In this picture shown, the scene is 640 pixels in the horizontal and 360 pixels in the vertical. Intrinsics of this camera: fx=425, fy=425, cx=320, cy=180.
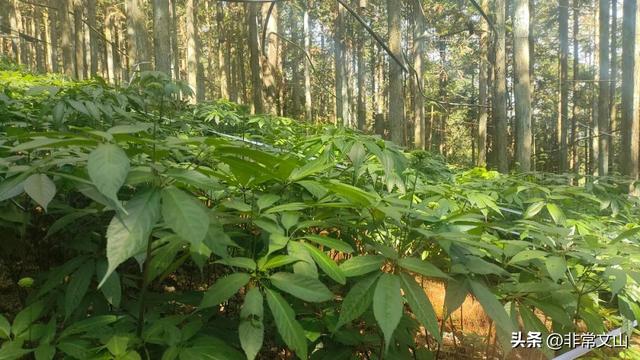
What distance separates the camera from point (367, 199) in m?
1.31

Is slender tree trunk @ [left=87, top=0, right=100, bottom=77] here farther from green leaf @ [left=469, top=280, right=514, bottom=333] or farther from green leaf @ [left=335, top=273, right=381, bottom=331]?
green leaf @ [left=469, top=280, right=514, bottom=333]

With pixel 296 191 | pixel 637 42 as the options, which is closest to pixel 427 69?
pixel 637 42

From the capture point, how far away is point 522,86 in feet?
22.3

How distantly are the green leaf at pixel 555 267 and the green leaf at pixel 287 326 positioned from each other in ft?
2.60

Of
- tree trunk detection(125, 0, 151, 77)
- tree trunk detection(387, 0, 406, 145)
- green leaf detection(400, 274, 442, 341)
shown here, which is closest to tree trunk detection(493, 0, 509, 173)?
tree trunk detection(387, 0, 406, 145)

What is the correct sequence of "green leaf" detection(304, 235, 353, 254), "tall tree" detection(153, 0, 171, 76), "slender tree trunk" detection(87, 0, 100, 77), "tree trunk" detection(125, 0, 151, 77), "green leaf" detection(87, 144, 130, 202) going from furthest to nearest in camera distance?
1. "slender tree trunk" detection(87, 0, 100, 77)
2. "tree trunk" detection(125, 0, 151, 77)
3. "tall tree" detection(153, 0, 171, 76)
4. "green leaf" detection(304, 235, 353, 254)
5. "green leaf" detection(87, 144, 130, 202)

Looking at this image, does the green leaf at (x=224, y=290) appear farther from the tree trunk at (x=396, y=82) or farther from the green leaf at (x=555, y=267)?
the tree trunk at (x=396, y=82)

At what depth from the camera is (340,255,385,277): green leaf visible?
1104 mm

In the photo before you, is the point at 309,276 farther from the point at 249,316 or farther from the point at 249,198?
the point at 249,198

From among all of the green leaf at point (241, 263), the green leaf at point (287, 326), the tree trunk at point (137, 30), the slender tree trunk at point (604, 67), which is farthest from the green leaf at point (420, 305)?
the slender tree trunk at point (604, 67)

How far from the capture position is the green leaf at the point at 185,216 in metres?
0.83

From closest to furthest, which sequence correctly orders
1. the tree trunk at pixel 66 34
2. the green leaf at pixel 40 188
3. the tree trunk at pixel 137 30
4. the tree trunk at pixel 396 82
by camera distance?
the green leaf at pixel 40 188 → the tree trunk at pixel 396 82 → the tree trunk at pixel 137 30 → the tree trunk at pixel 66 34

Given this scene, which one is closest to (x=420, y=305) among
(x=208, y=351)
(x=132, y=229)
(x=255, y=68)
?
(x=208, y=351)

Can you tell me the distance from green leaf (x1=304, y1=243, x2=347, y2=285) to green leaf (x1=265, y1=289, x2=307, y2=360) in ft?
0.51
